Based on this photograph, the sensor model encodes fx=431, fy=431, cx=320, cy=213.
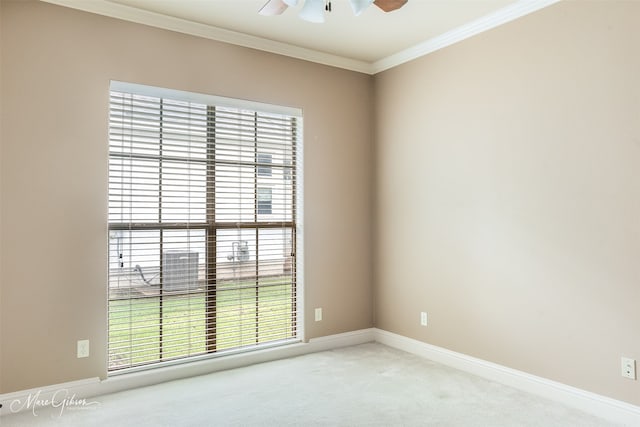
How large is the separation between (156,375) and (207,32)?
8.62ft

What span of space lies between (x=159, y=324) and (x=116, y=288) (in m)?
0.42

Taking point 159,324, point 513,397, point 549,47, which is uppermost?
point 549,47

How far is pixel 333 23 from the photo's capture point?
3.34 m

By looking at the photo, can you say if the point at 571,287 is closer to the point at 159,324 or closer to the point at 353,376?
the point at 353,376

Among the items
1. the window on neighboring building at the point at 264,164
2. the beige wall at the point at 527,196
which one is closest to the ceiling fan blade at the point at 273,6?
the window on neighboring building at the point at 264,164

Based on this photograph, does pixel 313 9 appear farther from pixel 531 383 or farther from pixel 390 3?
pixel 531 383

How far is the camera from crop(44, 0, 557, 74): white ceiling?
9.89ft

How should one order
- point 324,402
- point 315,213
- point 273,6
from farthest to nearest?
1. point 315,213
2. point 324,402
3. point 273,6

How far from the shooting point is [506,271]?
10.3ft

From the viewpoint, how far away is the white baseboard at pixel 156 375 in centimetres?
271

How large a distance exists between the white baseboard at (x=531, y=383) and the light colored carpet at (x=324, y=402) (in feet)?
0.22

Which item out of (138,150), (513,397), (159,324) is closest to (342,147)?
(138,150)

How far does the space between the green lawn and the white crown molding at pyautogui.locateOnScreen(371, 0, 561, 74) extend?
2.27 meters

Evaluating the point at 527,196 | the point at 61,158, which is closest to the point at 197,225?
the point at 61,158
